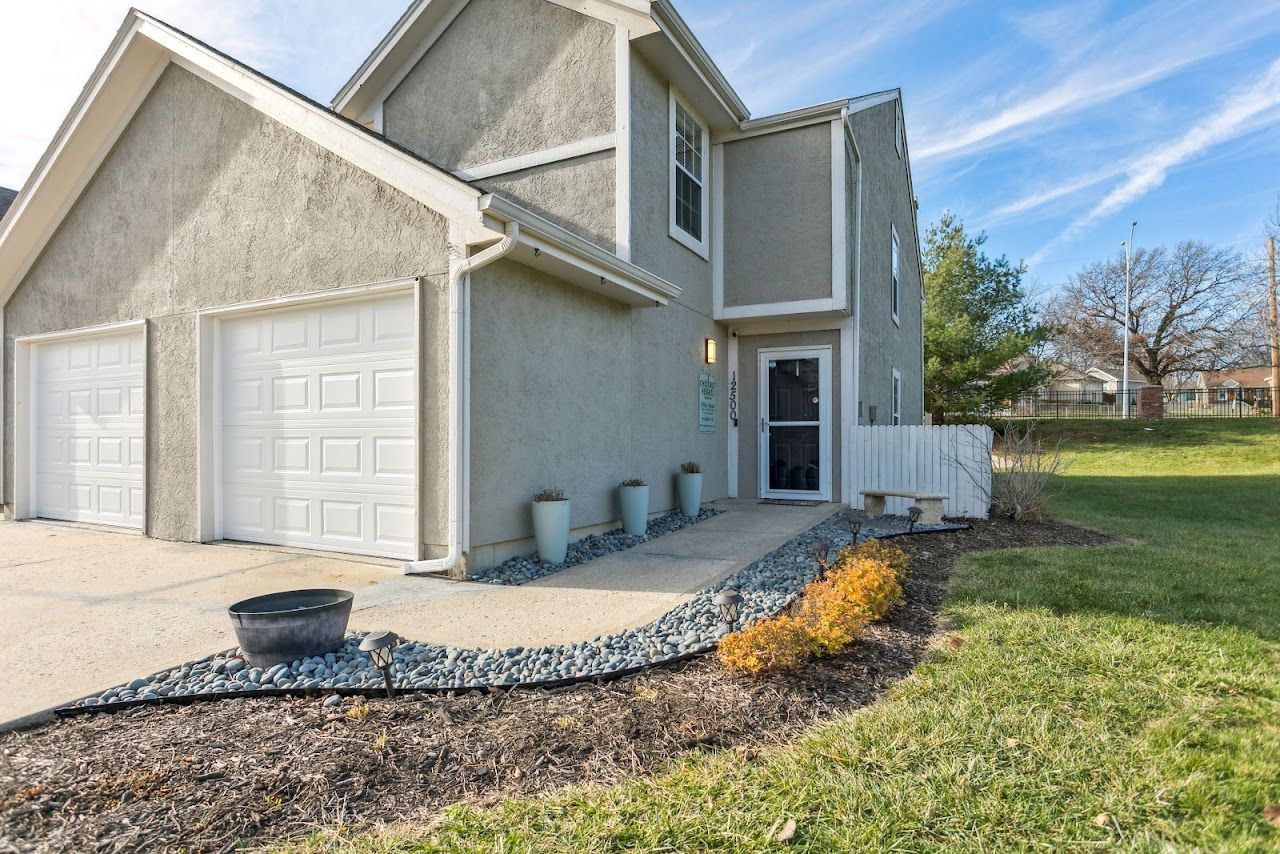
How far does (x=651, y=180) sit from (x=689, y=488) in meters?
3.83

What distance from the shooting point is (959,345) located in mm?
22453

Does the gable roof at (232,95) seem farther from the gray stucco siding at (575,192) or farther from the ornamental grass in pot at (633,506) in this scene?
the ornamental grass in pot at (633,506)

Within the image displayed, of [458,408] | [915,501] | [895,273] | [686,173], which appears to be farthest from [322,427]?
[895,273]

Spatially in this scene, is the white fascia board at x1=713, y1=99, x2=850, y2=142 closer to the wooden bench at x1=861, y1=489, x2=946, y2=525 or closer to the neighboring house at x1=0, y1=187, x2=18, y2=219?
the wooden bench at x1=861, y1=489, x2=946, y2=525

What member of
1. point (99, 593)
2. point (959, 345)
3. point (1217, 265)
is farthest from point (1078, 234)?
point (99, 593)

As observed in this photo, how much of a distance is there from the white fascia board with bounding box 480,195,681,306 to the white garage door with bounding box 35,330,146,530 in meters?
5.27

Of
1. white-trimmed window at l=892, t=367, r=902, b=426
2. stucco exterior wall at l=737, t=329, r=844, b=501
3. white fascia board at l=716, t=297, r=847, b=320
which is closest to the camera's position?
white fascia board at l=716, t=297, r=847, b=320

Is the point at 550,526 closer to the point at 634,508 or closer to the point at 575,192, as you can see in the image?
the point at 634,508

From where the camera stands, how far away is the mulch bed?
2.16m

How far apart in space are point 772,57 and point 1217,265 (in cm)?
3089

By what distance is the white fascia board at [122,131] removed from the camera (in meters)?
5.43

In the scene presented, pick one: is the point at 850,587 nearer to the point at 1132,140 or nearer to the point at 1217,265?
the point at 1132,140

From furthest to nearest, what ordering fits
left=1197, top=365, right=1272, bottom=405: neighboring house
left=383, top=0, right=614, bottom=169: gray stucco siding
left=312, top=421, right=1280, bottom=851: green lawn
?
left=1197, top=365, right=1272, bottom=405: neighboring house → left=383, top=0, right=614, bottom=169: gray stucco siding → left=312, top=421, right=1280, bottom=851: green lawn

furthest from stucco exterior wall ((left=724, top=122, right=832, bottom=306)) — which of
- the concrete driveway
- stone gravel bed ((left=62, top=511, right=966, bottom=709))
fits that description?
the concrete driveway
